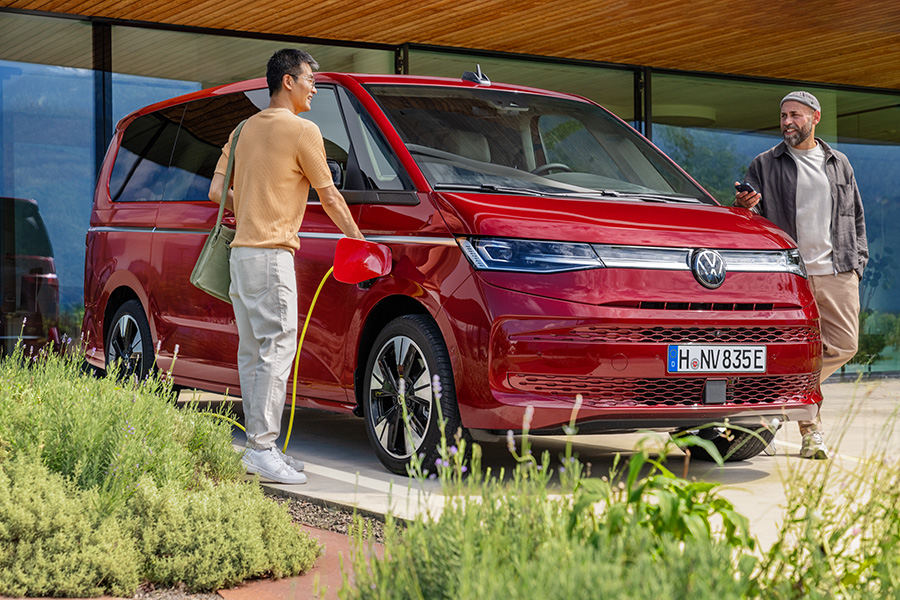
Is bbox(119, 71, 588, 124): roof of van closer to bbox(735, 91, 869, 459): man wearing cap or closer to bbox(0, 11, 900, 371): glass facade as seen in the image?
bbox(735, 91, 869, 459): man wearing cap

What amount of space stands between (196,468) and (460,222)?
1.54m

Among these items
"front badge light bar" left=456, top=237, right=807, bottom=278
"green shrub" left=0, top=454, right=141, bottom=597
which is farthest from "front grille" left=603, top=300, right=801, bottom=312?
"green shrub" left=0, top=454, right=141, bottom=597

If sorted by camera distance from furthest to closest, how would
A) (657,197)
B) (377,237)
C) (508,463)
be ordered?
(508,463)
(657,197)
(377,237)

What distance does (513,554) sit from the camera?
247 centimetres

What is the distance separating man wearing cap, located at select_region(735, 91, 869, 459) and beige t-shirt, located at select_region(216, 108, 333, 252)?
8.41 feet

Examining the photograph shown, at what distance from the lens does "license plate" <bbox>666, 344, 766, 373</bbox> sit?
5062 millimetres

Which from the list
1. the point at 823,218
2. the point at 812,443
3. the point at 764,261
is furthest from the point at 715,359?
the point at 823,218

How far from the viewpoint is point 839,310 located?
660cm

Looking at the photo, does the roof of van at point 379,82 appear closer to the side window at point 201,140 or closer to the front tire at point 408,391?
the side window at point 201,140

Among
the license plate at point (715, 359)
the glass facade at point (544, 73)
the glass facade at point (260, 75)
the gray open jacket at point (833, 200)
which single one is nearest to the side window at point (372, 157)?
the license plate at point (715, 359)

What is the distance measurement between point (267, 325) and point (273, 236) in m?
0.41

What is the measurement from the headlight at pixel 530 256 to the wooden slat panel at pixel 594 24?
569 centimetres

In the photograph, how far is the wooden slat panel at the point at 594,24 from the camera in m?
10.4

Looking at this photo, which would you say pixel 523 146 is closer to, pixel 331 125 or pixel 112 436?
pixel 331 125
